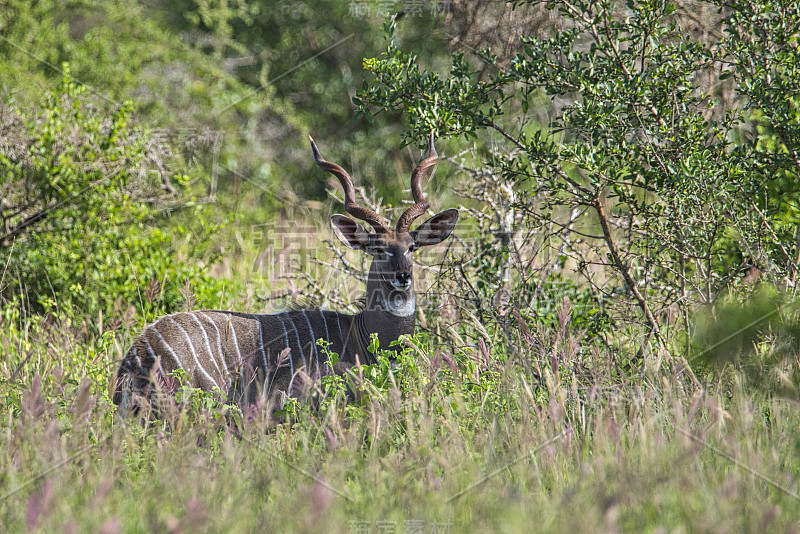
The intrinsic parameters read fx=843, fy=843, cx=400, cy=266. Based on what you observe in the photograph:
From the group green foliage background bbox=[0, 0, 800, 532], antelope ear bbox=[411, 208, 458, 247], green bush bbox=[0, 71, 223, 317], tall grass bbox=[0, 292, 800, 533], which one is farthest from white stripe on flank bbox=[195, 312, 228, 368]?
antelope ear bbox=[411, 208, 458, 247]

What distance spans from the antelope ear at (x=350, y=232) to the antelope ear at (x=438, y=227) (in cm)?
31

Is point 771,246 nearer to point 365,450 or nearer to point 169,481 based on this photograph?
point 365,450

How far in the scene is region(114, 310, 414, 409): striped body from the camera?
4.10m

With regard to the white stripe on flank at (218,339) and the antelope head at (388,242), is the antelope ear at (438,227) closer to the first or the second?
the antelope head at (388,242)

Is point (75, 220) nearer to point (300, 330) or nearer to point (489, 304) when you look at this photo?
point (300, 330)

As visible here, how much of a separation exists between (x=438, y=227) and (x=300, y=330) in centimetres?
99

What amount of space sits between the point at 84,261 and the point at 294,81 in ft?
16.8

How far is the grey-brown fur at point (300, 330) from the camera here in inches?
164

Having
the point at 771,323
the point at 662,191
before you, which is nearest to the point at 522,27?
the point at 662,191

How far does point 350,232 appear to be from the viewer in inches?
187

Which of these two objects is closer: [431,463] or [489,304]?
[431,463]

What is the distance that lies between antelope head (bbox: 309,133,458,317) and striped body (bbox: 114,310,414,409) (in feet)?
0.29

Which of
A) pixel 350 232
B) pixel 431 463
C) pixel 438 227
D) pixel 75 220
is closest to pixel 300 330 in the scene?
pixel 350 232

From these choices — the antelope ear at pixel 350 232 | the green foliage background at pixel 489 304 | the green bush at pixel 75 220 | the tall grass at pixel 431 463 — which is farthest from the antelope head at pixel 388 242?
the green bush at pixel 75 220
